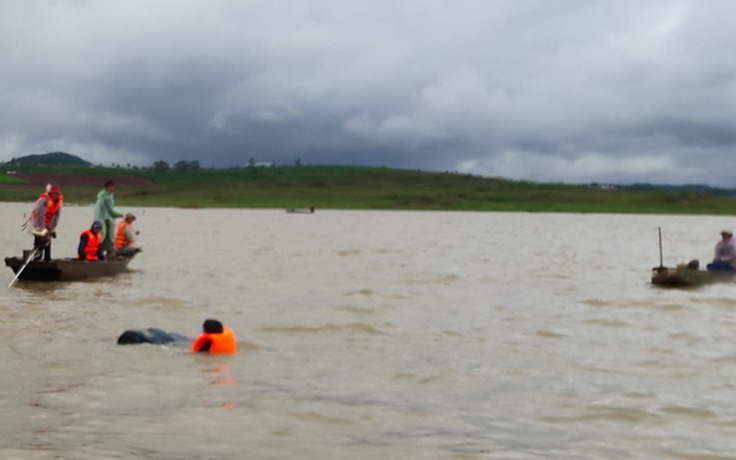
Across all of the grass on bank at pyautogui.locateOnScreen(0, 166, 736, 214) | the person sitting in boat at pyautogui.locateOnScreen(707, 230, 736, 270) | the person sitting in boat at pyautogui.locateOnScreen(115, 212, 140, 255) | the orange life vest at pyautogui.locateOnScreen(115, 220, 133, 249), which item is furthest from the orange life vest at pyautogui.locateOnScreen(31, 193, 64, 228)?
the grass on bank at pyautogui.locateOnScreen(0, 166, 736, 214)

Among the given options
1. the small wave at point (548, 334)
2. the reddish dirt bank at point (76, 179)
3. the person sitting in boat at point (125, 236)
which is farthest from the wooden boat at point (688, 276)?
the reddish dirt bank at point (76, 179)

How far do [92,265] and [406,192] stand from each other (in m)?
147

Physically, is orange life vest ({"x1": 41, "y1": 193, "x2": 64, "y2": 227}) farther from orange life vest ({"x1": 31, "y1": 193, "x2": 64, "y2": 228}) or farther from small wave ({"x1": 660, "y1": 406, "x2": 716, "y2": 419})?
small wave ({"x1": 660, "y1": 406, "x2": 716, "y2": 419})

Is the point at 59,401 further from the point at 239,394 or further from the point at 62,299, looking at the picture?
the point at 62,299

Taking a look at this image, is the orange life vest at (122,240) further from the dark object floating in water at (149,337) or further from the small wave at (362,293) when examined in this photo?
the dark object floating in water at (149,337)

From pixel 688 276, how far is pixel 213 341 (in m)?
17.2

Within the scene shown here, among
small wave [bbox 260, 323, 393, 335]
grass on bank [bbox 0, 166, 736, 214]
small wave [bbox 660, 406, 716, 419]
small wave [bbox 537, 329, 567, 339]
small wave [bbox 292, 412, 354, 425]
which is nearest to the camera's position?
small wave [bbox 292, 412, 354, 425]

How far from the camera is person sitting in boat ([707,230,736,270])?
91.5ft

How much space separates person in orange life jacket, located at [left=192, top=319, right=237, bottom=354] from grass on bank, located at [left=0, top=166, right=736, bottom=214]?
5071 inches

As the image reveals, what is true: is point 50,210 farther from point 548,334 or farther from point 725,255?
point 725,255

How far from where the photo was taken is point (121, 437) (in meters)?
9.11

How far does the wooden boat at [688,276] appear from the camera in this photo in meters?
26.6

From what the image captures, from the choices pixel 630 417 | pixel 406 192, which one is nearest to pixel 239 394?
pixel 630 417

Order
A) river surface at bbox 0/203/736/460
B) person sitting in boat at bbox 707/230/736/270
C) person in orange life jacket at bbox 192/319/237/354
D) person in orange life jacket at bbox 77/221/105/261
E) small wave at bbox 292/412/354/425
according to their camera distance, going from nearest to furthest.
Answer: river surface at bbox 0/203/736/460, small wave at bbox 292/412/354/425, person in orange life jacket at bbox 192/319/237/354, person in orange life jacket at bbox 77/221/105/261, person sitting in boat at bbox 707/230/736/270
